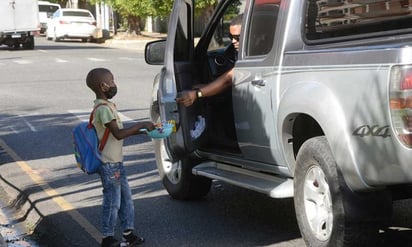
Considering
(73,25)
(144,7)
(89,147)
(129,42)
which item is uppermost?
(89,147)

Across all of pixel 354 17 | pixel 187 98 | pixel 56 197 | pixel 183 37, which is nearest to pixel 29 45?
pixel 56 197

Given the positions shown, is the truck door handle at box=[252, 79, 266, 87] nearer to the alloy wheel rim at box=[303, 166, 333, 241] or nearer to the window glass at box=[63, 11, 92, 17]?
the alloy wheel rim at box=[303, 166, 333, 241]

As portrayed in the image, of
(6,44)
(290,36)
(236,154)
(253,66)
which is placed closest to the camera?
(290,36)

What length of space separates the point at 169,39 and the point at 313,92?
82.9 inches

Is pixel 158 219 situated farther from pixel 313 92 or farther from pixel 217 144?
pixel 313 92

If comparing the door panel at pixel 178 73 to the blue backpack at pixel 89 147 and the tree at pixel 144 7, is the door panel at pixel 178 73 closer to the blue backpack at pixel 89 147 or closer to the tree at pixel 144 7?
the blue backpack at pixel 89 147

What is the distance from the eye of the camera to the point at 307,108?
493 centimetres

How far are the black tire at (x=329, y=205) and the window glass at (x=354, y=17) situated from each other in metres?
0.76

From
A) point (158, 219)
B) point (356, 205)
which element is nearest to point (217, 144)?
point (158, 219)

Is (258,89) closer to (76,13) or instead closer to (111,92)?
(111,92)

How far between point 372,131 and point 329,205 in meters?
0.75

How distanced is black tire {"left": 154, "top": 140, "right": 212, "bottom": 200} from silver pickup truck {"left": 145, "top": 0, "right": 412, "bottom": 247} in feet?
0.08

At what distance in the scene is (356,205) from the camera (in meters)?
4.62

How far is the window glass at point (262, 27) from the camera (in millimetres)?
5684
